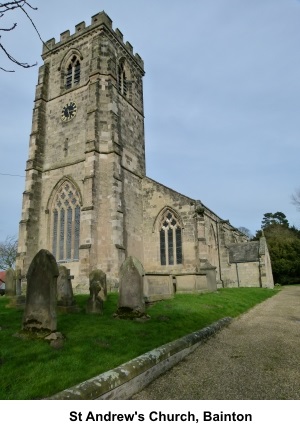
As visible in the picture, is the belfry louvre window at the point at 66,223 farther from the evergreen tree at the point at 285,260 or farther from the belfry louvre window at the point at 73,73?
the evergreen tree at the point at 285,260

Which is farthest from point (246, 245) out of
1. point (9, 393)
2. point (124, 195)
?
point (9, 393)

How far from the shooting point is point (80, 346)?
208 inches

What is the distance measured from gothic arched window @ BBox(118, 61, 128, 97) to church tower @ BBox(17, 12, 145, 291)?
0.07 meters

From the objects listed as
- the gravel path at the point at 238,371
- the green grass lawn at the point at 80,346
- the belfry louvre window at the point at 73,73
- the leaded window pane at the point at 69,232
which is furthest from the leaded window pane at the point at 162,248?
the belfry louvre window at the point at 73,73

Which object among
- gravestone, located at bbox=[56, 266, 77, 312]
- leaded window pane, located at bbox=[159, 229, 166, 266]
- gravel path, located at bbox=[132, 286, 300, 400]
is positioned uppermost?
leaded window pane, located at bbox=[159, 229, 166, 266]

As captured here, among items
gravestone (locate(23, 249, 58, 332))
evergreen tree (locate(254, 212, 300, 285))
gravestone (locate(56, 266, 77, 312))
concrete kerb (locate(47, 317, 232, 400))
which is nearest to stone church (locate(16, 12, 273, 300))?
gravestone (locate(56, 266, 77, 312))

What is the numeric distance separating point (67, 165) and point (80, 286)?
812 centimetres

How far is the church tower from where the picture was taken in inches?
634

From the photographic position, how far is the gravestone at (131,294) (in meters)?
7.99

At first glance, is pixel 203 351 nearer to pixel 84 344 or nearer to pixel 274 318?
pixel 84 344

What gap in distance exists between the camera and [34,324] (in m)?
5.75

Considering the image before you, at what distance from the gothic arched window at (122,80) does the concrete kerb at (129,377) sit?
20.4 meters

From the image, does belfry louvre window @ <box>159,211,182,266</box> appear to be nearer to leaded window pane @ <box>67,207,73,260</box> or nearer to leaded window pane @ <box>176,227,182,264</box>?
leaded window pane @ <box>176,227,182,264</box>

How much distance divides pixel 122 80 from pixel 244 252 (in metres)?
19.3
